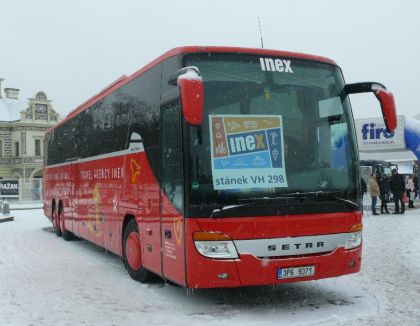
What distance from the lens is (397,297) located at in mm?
7434

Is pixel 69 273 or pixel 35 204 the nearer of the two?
pixel 69 273

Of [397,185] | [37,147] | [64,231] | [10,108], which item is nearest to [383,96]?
[64,231]

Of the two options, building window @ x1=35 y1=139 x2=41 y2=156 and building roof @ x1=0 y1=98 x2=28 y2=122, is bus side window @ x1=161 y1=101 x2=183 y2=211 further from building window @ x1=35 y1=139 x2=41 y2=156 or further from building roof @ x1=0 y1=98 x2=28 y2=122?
building roof @ x1=0 y1=98 x2=28 y2=122

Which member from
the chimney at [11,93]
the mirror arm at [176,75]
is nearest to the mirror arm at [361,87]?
the mirror arm at [176,75]

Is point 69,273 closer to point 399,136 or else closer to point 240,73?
point 240,73

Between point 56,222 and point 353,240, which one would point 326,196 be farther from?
point 56,222

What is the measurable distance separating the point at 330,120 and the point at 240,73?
4.40 ft

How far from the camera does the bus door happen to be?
6.48m

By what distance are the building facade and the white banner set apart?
47.3m

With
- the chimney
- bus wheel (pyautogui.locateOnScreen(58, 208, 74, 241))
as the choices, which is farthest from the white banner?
the chimney

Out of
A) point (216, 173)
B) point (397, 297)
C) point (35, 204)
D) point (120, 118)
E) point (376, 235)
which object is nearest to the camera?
point (216, 173)

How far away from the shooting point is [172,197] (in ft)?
22.1

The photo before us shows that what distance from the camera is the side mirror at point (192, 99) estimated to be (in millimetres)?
5570

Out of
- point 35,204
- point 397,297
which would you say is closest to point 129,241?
point 397,297
